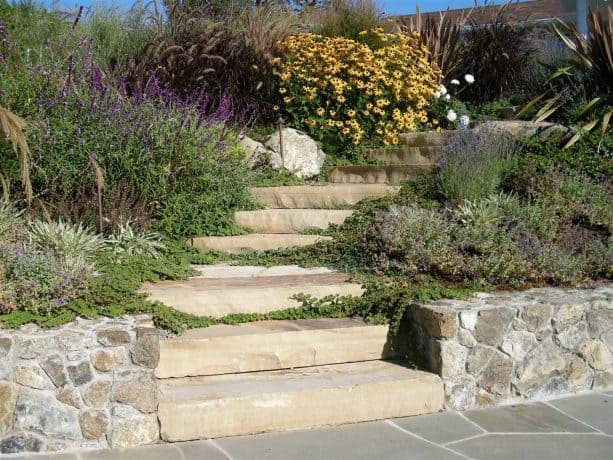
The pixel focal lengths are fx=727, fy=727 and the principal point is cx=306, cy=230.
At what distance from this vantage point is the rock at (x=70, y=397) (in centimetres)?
375

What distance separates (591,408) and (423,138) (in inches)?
194

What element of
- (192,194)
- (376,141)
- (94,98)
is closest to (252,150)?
(376,141)

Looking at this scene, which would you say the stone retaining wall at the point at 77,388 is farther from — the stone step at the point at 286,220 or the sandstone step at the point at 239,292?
the stone step at the point at 286,220

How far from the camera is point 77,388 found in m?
3.78

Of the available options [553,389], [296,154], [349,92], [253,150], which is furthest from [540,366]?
[349,92]

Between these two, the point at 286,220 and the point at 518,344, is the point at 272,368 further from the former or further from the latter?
the point at 286,220

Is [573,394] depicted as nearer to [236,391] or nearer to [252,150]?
[236,391]

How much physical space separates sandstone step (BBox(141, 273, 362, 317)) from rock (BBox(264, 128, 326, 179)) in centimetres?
341

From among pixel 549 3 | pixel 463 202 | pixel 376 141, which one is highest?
pixel 549 3

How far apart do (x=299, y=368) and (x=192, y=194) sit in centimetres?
250

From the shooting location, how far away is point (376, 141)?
9.09 metres

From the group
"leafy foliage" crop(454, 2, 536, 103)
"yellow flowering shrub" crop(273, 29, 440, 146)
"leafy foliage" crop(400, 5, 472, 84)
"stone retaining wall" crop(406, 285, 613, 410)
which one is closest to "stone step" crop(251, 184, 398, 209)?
"yellow flowering shrub" crop(273, 29, 440, 146)

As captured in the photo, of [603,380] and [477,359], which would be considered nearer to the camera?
[477,359]

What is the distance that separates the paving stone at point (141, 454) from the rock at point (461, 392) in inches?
60.5
